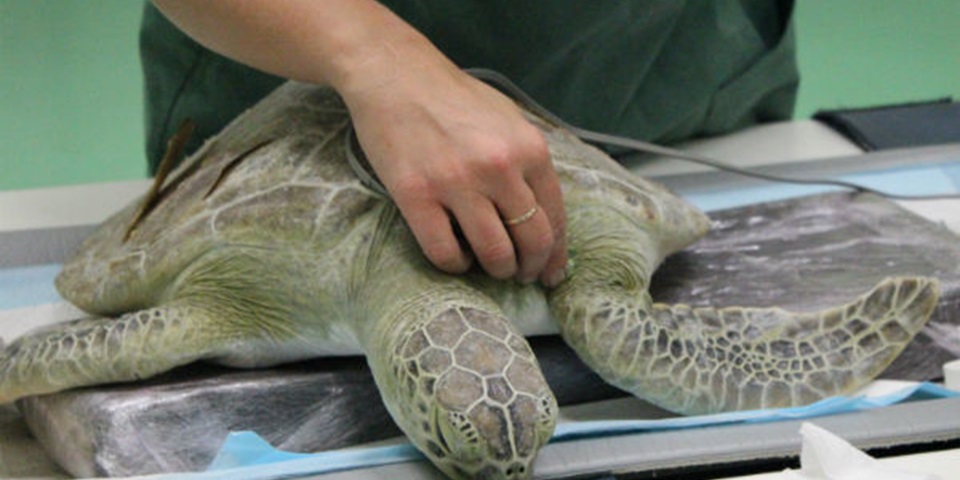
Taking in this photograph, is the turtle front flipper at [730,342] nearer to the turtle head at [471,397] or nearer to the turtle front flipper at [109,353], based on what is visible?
the turtle head at [471,397]

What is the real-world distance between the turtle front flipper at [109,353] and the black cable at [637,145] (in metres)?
0.42

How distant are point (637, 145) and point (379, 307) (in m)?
0.51

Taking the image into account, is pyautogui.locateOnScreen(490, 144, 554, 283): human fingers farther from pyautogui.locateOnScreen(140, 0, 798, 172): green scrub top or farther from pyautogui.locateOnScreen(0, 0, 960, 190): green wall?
pyautogui.locateOnScreen(0, 0, 960, 190): green wall

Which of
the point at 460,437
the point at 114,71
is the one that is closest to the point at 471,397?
the point at 460,437

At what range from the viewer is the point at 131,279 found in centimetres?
123

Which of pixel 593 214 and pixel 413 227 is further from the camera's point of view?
pixel 593 214

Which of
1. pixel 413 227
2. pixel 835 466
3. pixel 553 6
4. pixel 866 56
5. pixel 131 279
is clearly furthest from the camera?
pixel 866 56

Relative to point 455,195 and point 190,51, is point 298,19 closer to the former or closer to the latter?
point 455,195

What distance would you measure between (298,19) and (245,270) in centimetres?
22

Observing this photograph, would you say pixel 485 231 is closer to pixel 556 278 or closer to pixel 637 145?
pixel 556 278

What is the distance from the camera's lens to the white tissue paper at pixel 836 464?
2.85 feet

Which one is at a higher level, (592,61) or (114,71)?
(592,61)

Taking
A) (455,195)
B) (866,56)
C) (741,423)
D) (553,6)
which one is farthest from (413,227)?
(866,56)

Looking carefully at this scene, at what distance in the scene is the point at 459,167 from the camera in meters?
1.05
